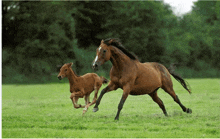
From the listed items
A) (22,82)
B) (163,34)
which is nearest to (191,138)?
(22,82)

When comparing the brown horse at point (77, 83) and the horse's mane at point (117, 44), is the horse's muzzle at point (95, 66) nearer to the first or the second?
the horse's mane at point (117, 44)

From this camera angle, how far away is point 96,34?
4634 cm

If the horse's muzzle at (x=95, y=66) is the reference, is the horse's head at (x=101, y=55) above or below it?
above

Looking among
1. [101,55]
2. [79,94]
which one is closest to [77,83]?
[79,94]

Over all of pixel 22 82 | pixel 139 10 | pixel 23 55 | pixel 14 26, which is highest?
pixel 139 10

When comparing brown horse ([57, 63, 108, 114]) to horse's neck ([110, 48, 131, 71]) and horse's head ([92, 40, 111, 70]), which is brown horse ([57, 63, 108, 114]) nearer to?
horse's neck ([110, 48, 131, 71])

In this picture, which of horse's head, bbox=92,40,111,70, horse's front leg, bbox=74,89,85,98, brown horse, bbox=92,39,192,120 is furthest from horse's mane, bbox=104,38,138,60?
horse's front leg, bbox=74,89,85,98

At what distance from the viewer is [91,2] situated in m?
45.2

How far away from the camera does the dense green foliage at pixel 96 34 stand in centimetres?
3666

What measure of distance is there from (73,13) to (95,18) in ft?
9.95

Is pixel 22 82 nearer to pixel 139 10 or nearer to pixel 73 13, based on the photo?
pixel 73 13

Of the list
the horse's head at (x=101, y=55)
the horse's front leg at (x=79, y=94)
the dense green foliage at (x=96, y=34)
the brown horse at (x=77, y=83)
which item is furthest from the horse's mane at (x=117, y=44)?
the dense green foliage at (x=96, y=34)

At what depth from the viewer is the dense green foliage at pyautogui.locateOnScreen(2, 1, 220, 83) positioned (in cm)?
3666

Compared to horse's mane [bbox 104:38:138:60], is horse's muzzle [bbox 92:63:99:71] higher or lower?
lower
